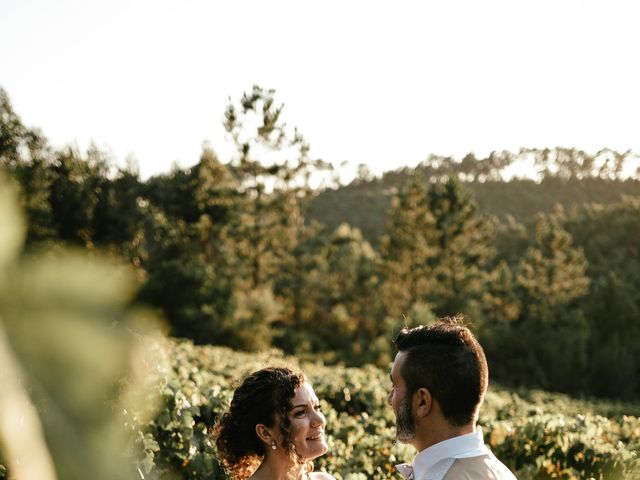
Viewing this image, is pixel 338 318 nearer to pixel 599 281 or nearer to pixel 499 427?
pixel 599 281

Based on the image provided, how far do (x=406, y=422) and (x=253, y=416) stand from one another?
1.31 m

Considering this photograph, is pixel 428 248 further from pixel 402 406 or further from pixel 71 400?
pixel 402 406

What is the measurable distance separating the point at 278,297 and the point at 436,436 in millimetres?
30228

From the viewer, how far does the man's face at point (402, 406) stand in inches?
87.7

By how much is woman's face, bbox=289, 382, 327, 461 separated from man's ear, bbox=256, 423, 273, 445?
0.14 metres

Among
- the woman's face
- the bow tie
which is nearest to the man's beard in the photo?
the bow tie

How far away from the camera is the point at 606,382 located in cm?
3025

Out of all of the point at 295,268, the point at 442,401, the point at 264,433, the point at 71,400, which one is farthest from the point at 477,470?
the point at 295,268

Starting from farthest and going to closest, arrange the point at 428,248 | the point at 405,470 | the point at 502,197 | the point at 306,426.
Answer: the point at 502,197, the point at 428,248, the point at 306,426, the point at 405,470

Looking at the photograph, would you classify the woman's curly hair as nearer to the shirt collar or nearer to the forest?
the shirt collar

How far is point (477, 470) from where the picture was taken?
6.67ft

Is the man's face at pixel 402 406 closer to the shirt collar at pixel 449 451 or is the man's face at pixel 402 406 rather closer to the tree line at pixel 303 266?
the shirt collar at pixel 449 451

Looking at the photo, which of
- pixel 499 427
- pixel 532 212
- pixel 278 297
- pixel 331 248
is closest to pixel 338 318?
pixel 278 297

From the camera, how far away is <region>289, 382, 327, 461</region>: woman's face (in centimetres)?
324
